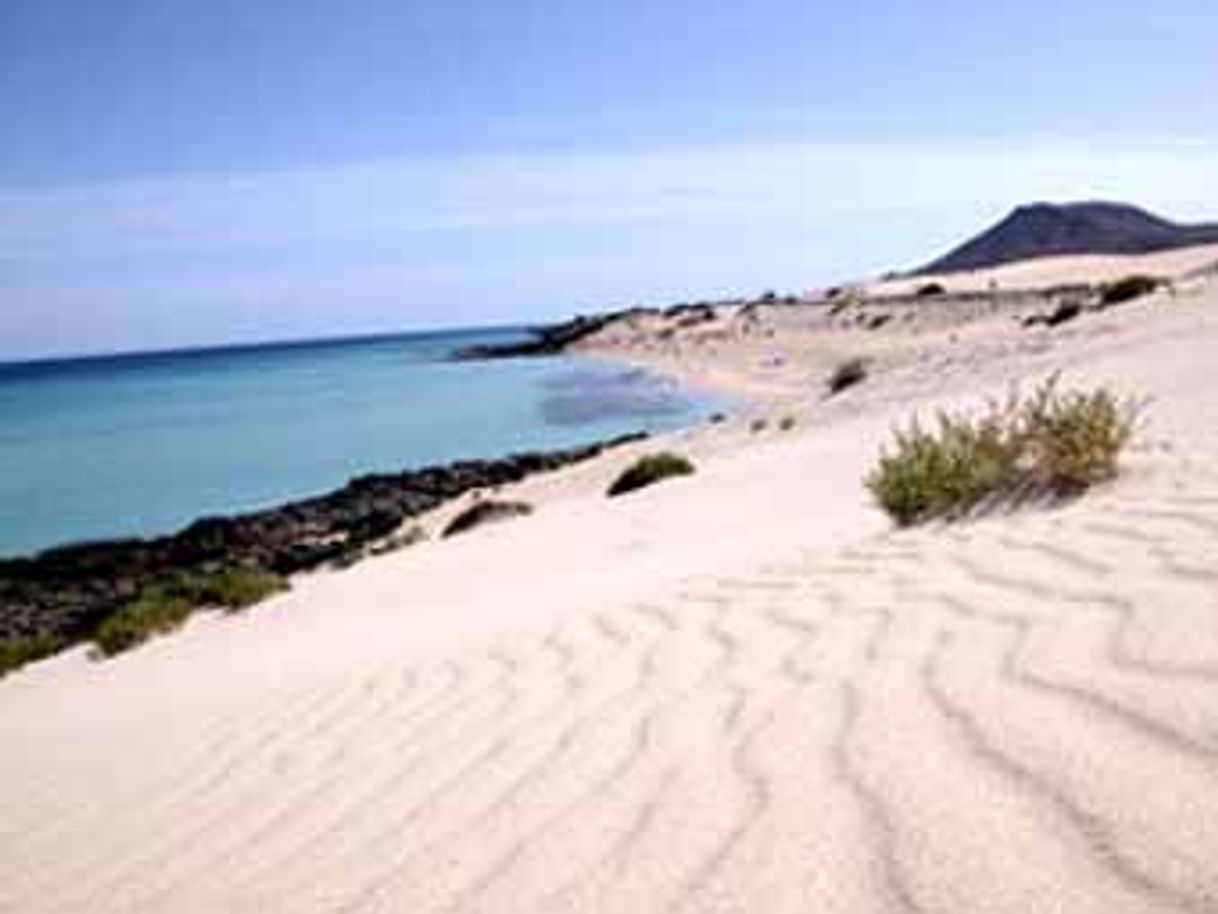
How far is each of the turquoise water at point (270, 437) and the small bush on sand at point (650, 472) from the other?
10.5 m

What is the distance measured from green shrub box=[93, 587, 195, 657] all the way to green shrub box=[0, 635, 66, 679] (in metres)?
0.93

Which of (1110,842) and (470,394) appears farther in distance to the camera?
(470,394)

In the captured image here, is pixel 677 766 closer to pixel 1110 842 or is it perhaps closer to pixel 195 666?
pixel 1110 842

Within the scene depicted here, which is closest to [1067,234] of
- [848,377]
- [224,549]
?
[848,377]

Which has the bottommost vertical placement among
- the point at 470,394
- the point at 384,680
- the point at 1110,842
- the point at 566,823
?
the point at 470,394

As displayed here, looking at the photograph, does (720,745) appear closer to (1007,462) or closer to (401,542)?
(1007,462)

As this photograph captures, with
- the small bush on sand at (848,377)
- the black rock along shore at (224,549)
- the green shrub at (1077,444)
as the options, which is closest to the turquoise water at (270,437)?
the black rock along shore at (224,549)

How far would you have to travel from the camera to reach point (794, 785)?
2.73 meters

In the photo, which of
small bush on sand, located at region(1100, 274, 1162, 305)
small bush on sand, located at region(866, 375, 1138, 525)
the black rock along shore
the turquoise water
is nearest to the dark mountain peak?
the turquoise water

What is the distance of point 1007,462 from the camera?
6.26 metres

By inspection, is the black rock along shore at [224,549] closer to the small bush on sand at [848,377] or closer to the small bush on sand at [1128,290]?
the small bush on sand at [848,377]

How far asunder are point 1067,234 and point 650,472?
89.8 m

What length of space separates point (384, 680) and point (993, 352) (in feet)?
55.3

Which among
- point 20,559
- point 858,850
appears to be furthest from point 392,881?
point 20,559
